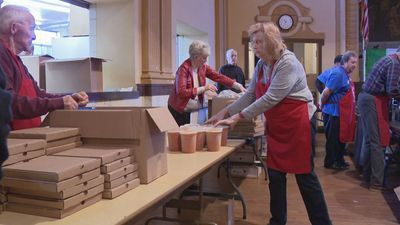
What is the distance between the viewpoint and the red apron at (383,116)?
12.5ft

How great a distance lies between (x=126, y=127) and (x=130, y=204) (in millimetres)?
303

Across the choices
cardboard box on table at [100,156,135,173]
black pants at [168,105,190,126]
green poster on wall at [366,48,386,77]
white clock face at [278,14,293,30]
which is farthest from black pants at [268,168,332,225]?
green poster on wall at [366,48,386,77]

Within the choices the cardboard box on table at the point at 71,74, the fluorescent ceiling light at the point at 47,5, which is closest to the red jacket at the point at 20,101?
the cardboard box on table at the point at 71,74

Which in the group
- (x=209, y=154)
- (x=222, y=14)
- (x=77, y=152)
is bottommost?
(x=209, y=154)

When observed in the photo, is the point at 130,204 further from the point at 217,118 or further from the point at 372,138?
the point at 372,138

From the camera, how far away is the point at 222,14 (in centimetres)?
873

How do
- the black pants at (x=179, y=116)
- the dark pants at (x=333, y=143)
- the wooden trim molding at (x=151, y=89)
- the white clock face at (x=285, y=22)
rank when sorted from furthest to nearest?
1. the white clock face at (x=285, y=22)
2. the dark pants at (x=333, y=143)
3. the wooden trim molding at (x=151, y=89)
4. the black pants at (x=179, y=116)

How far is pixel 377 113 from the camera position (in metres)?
3.82

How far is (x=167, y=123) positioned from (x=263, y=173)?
3.28m

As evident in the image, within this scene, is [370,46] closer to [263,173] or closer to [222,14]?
[222,14]

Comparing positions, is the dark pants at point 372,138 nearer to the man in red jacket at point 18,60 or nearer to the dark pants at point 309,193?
the dark pants at point 309,193

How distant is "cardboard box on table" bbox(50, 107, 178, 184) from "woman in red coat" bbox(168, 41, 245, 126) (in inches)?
65.7

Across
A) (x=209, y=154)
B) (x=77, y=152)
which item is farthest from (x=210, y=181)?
(x=77, y=152)

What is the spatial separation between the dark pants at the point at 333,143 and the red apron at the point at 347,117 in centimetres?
7
